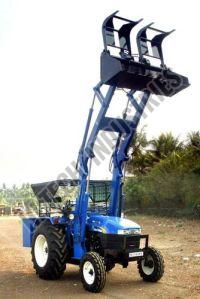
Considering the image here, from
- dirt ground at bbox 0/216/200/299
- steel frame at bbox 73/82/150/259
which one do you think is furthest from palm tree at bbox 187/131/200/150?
steel frame at bbox 73/82/150/259

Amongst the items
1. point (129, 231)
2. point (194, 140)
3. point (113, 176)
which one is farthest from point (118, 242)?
point (194, 140)

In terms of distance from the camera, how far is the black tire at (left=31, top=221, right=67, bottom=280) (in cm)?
1035

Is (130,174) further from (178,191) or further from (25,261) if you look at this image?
(25,261)

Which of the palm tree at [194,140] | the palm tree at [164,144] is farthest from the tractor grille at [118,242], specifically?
the palm tree at [164,144]

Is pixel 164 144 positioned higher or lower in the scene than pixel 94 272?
higher

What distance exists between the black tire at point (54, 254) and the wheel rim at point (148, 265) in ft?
5.66

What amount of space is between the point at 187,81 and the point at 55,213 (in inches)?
165

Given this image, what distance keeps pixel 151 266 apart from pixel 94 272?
1704 millimetres

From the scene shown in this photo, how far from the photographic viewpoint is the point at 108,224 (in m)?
10.1

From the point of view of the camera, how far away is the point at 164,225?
25859mm

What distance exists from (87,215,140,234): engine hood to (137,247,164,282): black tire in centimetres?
74

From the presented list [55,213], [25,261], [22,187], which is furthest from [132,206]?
[22,187]

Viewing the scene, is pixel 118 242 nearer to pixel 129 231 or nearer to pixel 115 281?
pixel 129 231

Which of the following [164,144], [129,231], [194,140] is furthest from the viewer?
[164,144]
